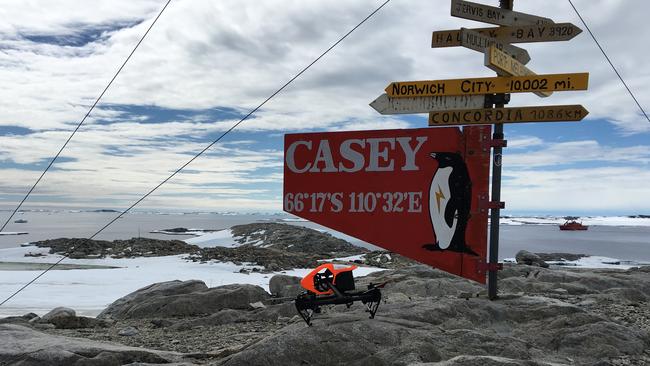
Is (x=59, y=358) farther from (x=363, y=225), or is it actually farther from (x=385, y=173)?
(x=385, y=173)

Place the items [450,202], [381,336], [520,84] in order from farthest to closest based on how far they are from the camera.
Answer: [450,202]
[520,84]
[381,336]

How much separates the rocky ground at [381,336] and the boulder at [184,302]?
469mm

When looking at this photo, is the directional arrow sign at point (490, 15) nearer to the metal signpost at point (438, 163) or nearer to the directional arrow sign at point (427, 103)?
the metal signpost at point (438, 163)

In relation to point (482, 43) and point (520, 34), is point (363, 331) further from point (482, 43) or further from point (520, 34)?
point (520, 34)

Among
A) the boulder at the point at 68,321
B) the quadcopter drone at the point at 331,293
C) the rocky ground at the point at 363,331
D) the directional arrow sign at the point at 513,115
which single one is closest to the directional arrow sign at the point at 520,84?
the directional arrow sign at the point at 513,115

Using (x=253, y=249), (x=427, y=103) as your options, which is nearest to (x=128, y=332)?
(x=427, y=103)

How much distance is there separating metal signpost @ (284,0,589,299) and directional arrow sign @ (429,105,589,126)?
2 cm

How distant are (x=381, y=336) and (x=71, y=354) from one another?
399 cm

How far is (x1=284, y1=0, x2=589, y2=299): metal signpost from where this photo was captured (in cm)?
813

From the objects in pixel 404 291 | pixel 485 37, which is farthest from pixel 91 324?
pixel 485 37

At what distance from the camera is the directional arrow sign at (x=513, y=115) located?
8047 mm

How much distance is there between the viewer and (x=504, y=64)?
800 cm

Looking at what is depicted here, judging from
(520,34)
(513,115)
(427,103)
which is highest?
(520,34)

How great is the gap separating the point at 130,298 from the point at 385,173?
8.44 metres
